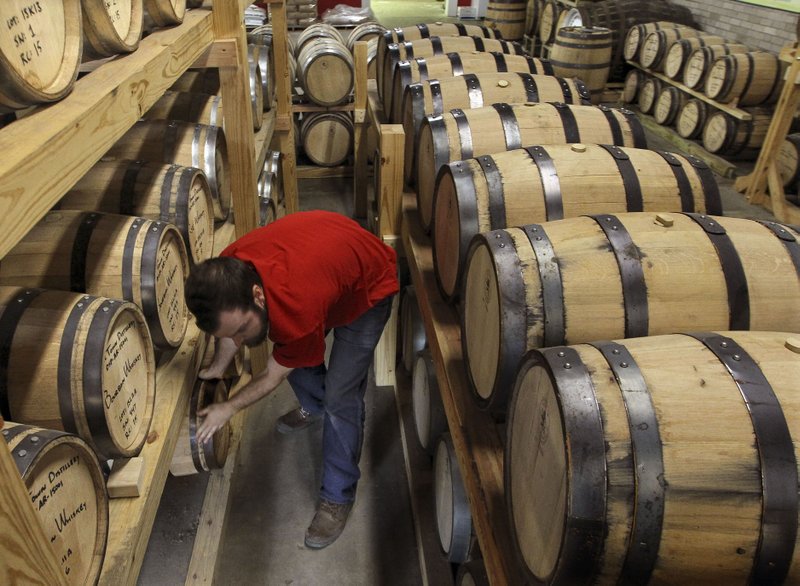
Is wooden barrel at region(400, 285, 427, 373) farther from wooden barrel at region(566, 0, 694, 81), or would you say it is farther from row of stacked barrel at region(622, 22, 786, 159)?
wooden barrel at region(566, 0, 694, 81)

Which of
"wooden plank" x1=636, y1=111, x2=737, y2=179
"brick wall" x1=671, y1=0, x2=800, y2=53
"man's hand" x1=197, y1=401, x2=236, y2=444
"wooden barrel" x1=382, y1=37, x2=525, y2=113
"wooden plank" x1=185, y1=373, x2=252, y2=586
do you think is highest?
"brick wall" x1=671, y1=0, x2=800, y2=53

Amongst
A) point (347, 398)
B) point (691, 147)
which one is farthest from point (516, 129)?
point (691, 147)

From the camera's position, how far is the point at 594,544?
1257 mm

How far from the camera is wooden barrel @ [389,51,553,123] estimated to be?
4.39m

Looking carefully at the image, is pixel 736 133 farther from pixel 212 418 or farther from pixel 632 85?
pixel 212 418

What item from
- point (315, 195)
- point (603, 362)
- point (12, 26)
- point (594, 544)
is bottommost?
point (315, 195)

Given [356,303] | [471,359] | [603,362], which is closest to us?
[603,362]

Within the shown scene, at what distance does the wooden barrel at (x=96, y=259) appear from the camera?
1.88 meters

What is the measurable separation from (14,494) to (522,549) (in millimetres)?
1196

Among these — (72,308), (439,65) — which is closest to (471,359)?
(72,308)

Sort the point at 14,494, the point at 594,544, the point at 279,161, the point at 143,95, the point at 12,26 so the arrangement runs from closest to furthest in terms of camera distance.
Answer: the point at 14,494, the point at 12,26, the point at 594,544, the point at 143,95, the point at 279,161

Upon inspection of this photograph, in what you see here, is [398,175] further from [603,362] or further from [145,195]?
[603,362]

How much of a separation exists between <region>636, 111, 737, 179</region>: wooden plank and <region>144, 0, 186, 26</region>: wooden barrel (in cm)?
601

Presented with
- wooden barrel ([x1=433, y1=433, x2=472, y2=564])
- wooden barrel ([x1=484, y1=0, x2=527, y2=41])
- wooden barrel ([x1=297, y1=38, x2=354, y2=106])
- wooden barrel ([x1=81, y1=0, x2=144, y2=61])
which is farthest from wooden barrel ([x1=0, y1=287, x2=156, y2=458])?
wooden barrel ([x1=484, y1=0, x2=527, y2=41])
